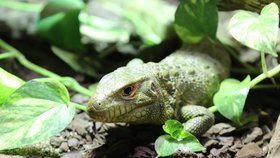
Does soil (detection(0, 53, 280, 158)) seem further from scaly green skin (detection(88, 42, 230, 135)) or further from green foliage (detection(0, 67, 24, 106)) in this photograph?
green foliage (detection(0, 67, 24, 106))

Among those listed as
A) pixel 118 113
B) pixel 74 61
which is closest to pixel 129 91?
pixel 118 113

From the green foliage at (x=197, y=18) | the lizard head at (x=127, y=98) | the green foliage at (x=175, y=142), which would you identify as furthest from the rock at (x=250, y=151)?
the green foliage at (x=197, y=18)

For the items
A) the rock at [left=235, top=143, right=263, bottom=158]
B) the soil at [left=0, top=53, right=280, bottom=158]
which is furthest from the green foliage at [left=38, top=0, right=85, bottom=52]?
the rock at [left=235, top=143, right=263, bottom=158]

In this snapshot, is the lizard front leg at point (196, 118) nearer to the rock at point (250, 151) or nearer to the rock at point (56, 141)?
the rock at point (250, 151)

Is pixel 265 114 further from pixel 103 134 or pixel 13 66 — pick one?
pixel 13 66

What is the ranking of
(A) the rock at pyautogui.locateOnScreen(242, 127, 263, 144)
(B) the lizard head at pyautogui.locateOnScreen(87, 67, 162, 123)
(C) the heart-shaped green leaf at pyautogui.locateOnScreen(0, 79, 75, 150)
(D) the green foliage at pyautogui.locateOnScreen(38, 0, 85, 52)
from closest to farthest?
1. (C) the heart-shaped green leaf at pyautogui.locateOnScreen(0, 79, 75, 150)
2. (B) the lizard head at pyautogui.locateOnScreen(87, 67, 162, 123)
3. (A) the rock at pyautogui.locateOnScreen(242, 127, 263, 144)
4. (D) the green foliage at pyautogui.locateOnScreen(38, 0, 85, 52)

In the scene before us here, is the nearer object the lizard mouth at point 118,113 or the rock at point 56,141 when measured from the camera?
the lizard mouth at point 118,113
